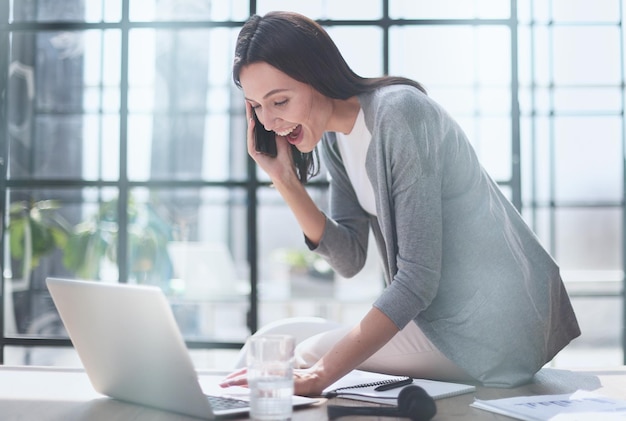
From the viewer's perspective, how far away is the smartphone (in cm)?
201

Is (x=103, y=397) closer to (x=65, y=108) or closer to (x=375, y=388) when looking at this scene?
(x=375, y=388)

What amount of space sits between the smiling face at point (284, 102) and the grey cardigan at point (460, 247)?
110 mm

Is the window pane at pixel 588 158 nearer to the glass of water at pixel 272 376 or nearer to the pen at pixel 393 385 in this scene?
the pen at pixel 393 385

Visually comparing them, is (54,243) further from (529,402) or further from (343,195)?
(529,402)

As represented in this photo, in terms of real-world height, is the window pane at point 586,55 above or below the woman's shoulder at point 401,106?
above

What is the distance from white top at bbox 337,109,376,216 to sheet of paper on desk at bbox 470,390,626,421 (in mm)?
636

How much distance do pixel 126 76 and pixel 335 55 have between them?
4.04 ft

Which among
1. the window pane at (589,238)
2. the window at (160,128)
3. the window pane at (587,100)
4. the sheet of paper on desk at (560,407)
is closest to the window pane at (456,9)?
the window at (160,128)

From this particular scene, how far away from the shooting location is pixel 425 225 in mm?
1589

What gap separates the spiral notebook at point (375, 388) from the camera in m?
1.39

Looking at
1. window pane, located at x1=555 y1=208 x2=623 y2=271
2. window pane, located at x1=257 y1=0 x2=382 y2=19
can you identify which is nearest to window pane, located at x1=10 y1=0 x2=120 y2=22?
window pane, located at x1=257 y1=0 x2=382 y2=19

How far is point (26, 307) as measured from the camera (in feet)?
10.4

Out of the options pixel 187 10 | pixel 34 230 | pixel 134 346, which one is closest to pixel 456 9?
pixel 187 10

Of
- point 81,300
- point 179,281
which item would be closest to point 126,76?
point 179,281
